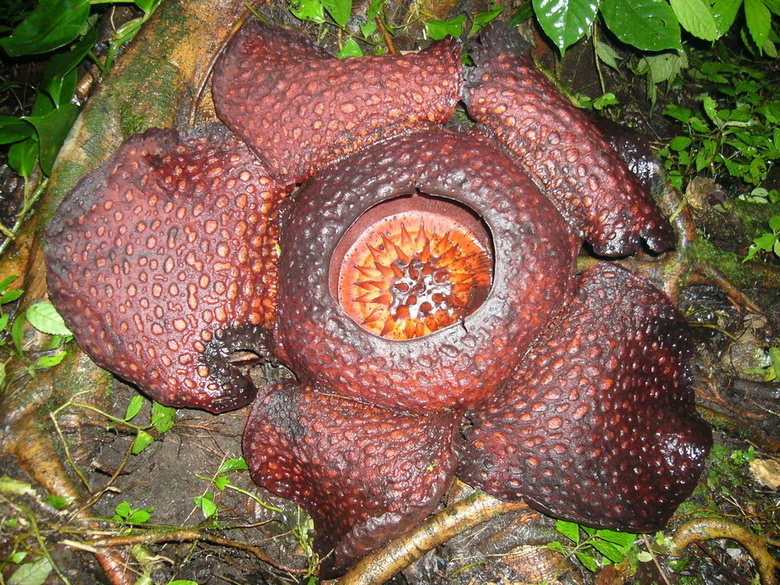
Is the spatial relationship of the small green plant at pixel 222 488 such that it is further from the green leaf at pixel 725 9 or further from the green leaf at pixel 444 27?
the green leaf at pixel 725 9

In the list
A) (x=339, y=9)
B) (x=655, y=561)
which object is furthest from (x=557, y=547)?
(x=339, y=9)

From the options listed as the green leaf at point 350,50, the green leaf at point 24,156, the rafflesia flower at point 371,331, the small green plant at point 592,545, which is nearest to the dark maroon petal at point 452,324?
the rafflesia flower at point 371,331

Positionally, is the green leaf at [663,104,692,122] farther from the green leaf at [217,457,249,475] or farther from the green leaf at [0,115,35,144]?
the green leaf at [0,115,35,144]

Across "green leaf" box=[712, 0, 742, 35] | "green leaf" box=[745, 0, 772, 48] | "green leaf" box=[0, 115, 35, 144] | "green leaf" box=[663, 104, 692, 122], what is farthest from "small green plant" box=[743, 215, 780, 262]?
"green leaf" box=[0, 115, 35, 144]

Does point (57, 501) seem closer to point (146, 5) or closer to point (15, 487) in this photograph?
point (15, 487)

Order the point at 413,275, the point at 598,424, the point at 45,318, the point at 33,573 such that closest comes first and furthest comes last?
the point at 33,573 → the point at 598,424 → the point at 45,318 → the point at 413,275

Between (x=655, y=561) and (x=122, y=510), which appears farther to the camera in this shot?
(x=655, y=561)

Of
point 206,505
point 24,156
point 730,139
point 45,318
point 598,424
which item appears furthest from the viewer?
point 730,139

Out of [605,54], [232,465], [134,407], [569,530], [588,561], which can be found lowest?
[588,561]

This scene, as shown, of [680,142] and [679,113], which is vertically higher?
[679,113]
